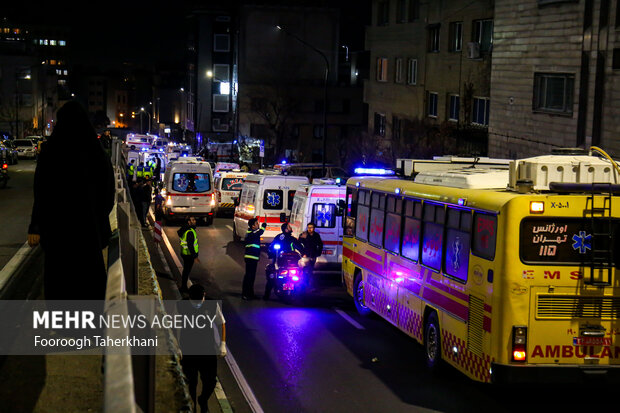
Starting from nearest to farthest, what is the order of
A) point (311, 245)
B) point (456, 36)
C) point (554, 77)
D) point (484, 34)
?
point (311, 245) → point (554, 77) → point (484, 34) → point (456, 36)

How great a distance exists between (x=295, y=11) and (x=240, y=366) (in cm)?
7861

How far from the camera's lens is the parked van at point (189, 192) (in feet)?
121

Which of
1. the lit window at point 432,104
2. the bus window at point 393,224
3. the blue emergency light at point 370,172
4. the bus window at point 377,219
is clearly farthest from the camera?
the lit window at point 432,104

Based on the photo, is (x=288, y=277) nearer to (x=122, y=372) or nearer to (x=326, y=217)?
(x=326, y=217)

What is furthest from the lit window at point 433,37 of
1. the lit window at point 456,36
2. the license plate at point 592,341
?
the license plate at point 592,341

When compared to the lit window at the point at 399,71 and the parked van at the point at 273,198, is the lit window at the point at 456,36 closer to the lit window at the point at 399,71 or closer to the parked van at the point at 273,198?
the lit window at the point at 399,71

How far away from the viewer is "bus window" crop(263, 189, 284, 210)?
29828 mm

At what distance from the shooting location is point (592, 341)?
444 inches

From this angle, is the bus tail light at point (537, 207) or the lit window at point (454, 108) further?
the lit window at point (454, 108)

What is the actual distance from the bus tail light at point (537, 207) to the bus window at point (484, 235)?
471 mm

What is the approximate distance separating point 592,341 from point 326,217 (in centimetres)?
1294

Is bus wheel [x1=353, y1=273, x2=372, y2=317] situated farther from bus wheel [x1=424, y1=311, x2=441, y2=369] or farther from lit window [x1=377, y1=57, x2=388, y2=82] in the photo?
lit window [x1=377, y1=57, x2=388, y2=82]

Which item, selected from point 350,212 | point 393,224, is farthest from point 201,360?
point 350,212

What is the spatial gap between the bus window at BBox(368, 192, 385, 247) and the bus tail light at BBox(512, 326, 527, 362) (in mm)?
5705
